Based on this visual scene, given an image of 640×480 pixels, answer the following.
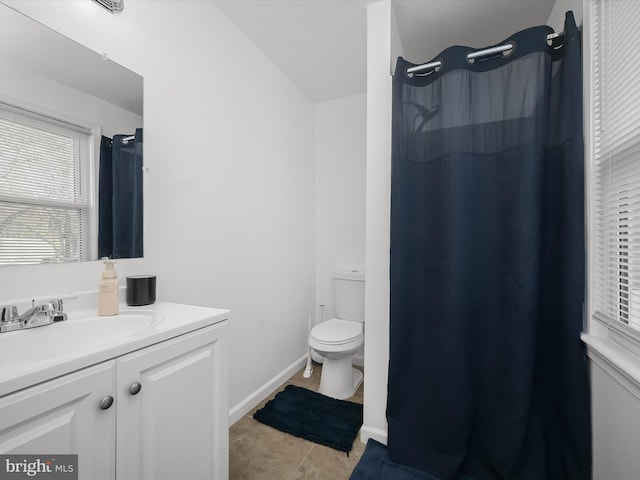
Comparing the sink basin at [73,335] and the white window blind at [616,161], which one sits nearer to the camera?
the sink basin at [73,335]

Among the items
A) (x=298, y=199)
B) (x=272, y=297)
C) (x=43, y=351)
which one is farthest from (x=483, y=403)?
(x=298, y=199)

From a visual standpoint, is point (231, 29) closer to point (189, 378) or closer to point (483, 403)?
point (189, 378)

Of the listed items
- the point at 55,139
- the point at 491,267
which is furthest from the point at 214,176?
the point at 491,267

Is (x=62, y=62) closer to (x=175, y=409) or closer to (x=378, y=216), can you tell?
(x=175, y=409)

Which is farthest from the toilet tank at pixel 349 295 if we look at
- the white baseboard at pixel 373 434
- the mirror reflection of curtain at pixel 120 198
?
the mirror reflection of curtain at pixel 120 198

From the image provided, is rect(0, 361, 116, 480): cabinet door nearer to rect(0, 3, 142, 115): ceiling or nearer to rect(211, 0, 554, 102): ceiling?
rect(0, 3, 142, 115): ceiling

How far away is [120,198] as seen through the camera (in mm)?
1254

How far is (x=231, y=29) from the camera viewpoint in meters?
1.83

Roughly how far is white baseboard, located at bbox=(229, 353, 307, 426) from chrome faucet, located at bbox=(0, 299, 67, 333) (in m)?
1.17

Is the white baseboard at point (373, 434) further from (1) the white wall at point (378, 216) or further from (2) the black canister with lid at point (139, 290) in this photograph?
(2) the black canister with lid at point (139, 290)

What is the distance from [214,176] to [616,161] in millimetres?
1866

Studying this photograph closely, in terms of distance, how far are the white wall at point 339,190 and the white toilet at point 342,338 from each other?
0.79 ft

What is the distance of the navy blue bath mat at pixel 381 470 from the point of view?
1402 millimetres

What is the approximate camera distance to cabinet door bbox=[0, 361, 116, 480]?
600 millimetres
